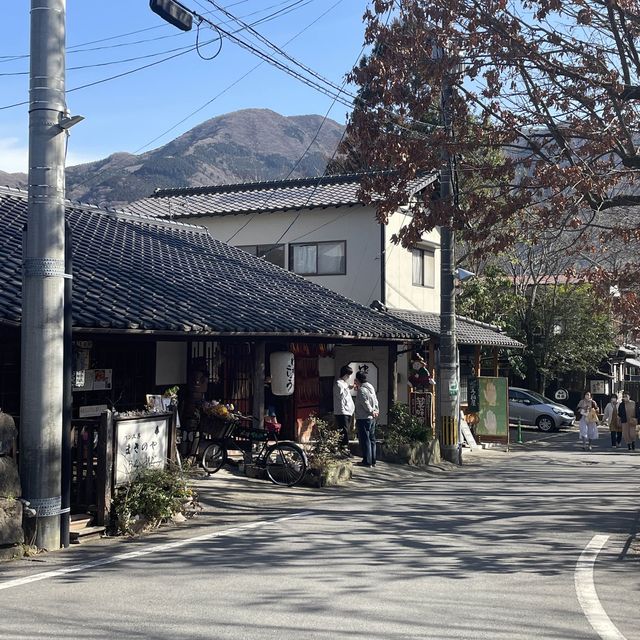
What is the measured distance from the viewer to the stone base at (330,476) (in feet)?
43.3

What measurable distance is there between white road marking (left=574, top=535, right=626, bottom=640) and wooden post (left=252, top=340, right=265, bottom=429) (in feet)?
22.9

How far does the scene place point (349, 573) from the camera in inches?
295

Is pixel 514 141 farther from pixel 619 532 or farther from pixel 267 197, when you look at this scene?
pixel 267 197

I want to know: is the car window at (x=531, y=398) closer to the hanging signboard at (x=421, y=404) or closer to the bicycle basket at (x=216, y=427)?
Answer: the hanging signboard at (x=421, y=404)

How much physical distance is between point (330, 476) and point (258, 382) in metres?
2.42

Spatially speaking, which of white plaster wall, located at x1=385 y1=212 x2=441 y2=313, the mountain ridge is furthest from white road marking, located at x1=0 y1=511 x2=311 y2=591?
the mountain ridge

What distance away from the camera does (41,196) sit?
27.8 feet

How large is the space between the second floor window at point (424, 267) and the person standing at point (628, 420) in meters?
6.84

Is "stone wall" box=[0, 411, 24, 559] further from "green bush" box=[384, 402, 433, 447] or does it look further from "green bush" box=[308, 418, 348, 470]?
"green bush" box=[384, 402, 433, 447]

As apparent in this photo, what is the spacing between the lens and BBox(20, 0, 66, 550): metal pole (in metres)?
8.31

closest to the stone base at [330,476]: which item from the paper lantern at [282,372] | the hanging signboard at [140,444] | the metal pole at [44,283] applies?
the paper lantern at [282,372]

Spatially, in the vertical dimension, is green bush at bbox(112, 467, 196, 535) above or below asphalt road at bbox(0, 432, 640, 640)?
above

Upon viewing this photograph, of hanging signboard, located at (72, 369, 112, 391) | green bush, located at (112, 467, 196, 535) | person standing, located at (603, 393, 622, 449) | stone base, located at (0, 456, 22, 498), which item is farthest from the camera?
person standing, located at (603, 393, 622, 449)

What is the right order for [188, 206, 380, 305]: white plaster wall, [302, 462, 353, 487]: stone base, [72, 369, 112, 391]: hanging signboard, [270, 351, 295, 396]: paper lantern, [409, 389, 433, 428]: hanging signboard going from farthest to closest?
[188, 206, 380, 305]: white plaster wall, [409, 389, 433, 428]: hanging signboard, [270, 351, 295, 396]: paper lantern, [302, 462, 353, 487]: stone base, [72, 369, 112, 391]: hanging signboard
